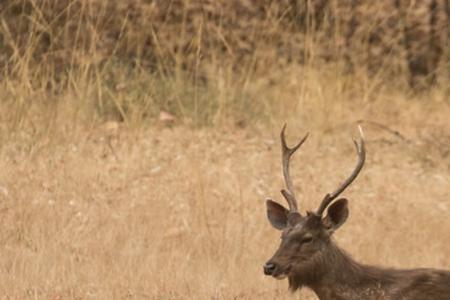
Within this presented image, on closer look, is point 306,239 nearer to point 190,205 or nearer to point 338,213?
point 338,213

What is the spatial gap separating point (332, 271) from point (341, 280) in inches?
2.5

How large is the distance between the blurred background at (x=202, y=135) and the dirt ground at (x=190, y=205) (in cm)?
2

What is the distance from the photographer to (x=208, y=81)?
44.3 ft

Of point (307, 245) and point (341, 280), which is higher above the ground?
point (307, 245)

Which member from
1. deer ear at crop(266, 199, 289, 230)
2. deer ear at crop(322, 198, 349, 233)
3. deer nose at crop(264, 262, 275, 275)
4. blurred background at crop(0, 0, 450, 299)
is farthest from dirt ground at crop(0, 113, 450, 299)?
deer nose at crop(264, 262, 275, 275)

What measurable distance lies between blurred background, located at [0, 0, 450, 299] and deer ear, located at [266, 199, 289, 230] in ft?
3.66

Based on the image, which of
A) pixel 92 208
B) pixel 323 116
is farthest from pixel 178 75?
pixel 92 208

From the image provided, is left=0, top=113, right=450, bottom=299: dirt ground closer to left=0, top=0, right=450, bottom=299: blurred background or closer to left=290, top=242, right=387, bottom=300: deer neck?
left=0, top=0, right=450, bottom=299: blurred background

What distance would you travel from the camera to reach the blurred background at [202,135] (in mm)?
9914

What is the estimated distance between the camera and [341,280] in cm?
766

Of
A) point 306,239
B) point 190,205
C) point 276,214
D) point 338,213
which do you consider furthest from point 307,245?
point 190,205

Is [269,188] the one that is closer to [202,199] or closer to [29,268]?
[202,199]

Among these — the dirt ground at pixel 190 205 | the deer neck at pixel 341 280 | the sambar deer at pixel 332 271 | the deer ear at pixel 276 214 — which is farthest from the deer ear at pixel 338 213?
the dirt ground at pixel 190 205

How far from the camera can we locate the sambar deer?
7512mm
